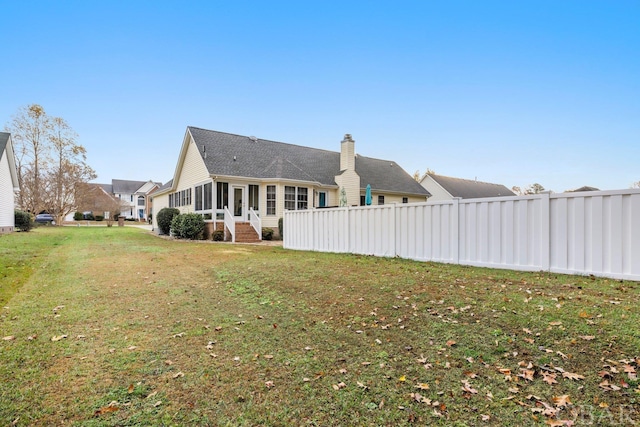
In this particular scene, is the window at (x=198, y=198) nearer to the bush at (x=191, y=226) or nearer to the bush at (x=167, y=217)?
the bush at (x=191, y=226)

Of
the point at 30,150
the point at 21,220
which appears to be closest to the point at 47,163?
the point at 30,150

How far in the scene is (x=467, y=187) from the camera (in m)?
39.6

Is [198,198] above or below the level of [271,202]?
above

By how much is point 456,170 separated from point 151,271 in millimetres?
48028

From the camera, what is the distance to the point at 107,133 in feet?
77.9

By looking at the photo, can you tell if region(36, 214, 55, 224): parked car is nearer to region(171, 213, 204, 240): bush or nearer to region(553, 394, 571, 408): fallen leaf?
region(171, 213, 204, 240): bush

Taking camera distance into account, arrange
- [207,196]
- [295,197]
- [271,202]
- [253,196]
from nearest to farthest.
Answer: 1. [207,196]
2. [271,202]
3. [253,196]
4. [295,197]

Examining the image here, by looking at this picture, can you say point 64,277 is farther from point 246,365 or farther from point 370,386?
point 370,386

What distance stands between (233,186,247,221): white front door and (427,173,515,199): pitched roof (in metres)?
24.9

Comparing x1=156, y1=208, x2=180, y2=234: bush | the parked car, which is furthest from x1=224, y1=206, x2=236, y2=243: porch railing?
the parked car

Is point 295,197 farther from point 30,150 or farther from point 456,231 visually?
point 30,150

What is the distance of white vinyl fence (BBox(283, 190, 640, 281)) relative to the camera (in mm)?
5145

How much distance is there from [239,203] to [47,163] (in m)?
31.2

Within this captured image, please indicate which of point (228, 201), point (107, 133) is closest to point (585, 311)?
point (228, 201)
